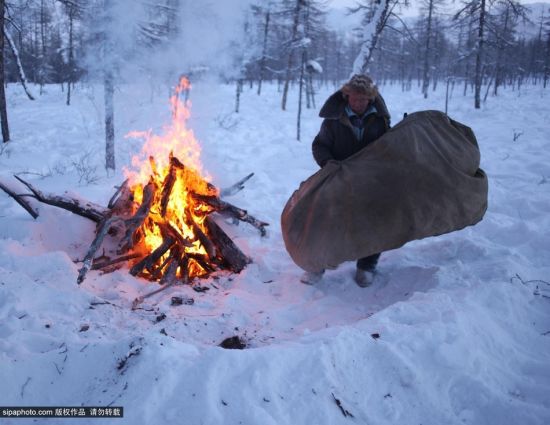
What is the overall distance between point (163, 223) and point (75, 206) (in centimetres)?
119

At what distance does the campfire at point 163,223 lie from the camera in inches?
179

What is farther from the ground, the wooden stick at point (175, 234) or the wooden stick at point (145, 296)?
the wooden stick at point (175, 234)

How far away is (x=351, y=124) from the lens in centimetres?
388

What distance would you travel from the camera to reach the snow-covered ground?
7.11 feet

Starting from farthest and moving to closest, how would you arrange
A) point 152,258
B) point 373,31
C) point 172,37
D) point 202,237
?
point 373,31 < point 172,37 < point 202,237 < point 152,258

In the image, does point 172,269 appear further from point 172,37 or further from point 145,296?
point 172,37

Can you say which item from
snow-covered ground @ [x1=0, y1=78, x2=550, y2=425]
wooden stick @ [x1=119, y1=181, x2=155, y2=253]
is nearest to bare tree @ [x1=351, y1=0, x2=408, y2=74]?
snow-covered ground @ [x1=0, y1=78, x2=550, y2=425]

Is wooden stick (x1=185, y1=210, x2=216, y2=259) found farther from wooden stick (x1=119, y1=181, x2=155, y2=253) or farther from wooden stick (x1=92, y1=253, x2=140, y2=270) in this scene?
wooden stick (x1=92, y1=253, x2=140, y2=270)

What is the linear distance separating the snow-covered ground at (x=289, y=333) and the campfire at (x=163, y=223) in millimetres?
260

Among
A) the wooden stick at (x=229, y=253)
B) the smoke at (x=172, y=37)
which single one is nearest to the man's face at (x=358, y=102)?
the wooden stick at (x=229, y=253)

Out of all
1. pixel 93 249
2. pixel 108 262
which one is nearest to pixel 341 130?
pixel 93 249

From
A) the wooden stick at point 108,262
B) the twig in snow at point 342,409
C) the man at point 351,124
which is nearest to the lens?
the twig in snow at point 342,409

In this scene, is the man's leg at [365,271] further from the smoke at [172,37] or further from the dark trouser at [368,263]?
the smoke at [172,37]

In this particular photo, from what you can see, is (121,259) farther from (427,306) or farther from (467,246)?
(467,246)
